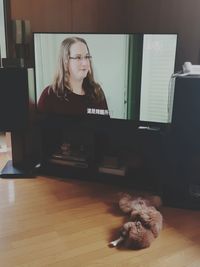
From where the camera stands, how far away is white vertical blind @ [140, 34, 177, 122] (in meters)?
2.14

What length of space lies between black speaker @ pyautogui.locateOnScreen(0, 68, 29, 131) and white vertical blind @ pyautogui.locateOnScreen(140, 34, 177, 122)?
0.90 m

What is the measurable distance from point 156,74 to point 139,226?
108cm

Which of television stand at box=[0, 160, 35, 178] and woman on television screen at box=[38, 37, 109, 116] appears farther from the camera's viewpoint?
television stand at box=[0, 160, 35, 178]

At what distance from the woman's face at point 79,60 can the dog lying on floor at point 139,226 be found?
1.04 m

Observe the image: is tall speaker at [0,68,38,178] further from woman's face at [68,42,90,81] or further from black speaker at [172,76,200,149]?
black speaker at [172,76,200,149]

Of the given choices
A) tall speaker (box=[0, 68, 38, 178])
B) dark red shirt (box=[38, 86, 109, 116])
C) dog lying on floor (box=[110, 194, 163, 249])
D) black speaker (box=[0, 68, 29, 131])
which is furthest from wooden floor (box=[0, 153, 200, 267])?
→ dark red shirt (box=[38, 86, 109, 116])

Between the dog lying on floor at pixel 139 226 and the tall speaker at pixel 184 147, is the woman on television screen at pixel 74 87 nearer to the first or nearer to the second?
the tall speaker at pixel 184 147

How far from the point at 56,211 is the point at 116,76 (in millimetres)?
1074

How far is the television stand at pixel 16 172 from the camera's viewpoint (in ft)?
8.14

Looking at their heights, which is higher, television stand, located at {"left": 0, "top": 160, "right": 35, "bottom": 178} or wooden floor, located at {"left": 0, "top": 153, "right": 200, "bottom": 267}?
television stand, located at {"left": 0, "top": 160, "right": 35, "bottom": 178}

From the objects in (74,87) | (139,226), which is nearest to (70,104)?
(74,87)

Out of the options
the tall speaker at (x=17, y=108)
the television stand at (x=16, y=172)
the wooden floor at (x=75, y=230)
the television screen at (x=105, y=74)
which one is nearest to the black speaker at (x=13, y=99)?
the tall speaker at (x=17, y=108)

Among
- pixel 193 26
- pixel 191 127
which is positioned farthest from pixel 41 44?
pixel 191 127

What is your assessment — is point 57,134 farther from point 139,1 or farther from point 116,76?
point 139,1
